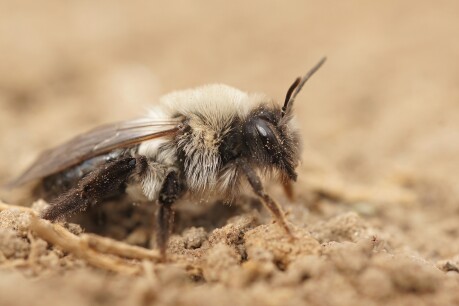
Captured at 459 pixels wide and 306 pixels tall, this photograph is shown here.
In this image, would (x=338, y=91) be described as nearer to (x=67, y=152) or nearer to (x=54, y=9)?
(x=67, y=152)

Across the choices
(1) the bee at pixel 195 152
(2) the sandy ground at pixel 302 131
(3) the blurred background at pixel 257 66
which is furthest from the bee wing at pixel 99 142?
(3) the blurred background at pixel 257 66

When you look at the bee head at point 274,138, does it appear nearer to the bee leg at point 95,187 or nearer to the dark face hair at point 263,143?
the dark face hair at point 263,143

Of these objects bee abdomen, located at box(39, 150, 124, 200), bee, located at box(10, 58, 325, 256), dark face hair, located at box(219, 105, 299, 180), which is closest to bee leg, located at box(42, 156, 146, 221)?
bee, located at box(10, 58, 325, 256)

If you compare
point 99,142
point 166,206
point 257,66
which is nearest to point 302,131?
point 257,66

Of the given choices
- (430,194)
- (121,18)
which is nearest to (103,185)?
(430,194)

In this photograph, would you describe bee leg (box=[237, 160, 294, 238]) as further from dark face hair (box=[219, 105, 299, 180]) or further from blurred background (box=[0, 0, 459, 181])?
blurred background (box=[0, 0, 459, 181])

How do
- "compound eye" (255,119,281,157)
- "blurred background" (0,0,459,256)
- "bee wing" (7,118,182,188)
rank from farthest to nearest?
"blurred background" (0,0,459,256) < "bee wing" (7,118,182,188) < "compound eye" (255,119,281,157)

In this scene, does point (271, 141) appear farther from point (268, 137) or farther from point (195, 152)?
point (195, 152)
